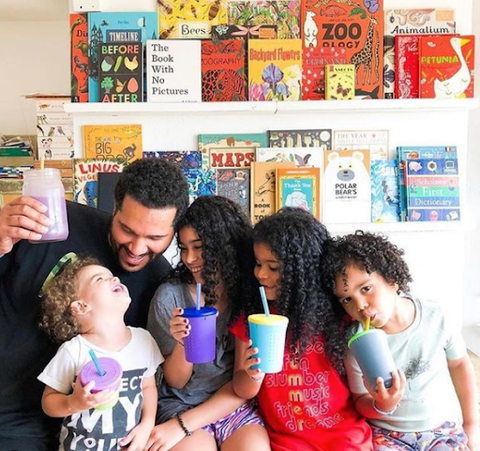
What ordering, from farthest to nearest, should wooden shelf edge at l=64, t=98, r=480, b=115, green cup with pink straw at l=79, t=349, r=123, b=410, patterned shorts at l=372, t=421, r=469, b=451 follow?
wooden shelf edge at l=64, t=98, r=480, b=115
patterned shorts at l=372, t=421, r=469, b=451
green cup with pink straw at l=79, t=349, r=123, b=410

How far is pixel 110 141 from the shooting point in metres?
2.47

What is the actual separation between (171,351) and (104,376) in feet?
0.97

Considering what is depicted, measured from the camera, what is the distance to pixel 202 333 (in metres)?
1.24

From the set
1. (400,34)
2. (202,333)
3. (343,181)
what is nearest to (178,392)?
(202,333)

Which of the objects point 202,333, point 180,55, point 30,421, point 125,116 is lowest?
point 30,421

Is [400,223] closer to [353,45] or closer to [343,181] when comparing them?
[343,181]

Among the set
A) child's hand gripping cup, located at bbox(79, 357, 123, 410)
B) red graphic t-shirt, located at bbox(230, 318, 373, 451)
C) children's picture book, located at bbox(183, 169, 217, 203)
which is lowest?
red graphic t-shirt, located at bbox(230, 318, 373, 451)

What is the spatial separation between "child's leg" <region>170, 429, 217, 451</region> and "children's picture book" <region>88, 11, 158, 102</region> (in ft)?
5.45

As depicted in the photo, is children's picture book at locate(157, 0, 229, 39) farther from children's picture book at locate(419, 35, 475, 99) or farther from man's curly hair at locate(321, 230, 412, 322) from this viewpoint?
man's curly hair at locate(321, 230, 412, 322)

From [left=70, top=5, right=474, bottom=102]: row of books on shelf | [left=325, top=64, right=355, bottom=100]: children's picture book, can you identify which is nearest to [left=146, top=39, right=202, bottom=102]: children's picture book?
[left=70, top=5, right=474, bottom=102]: row of books on shelf

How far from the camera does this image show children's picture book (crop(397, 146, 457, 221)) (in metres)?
2.50

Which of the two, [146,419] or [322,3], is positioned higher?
[322,3]

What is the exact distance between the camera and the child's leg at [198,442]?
1340 mm

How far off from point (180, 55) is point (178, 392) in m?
1.56
